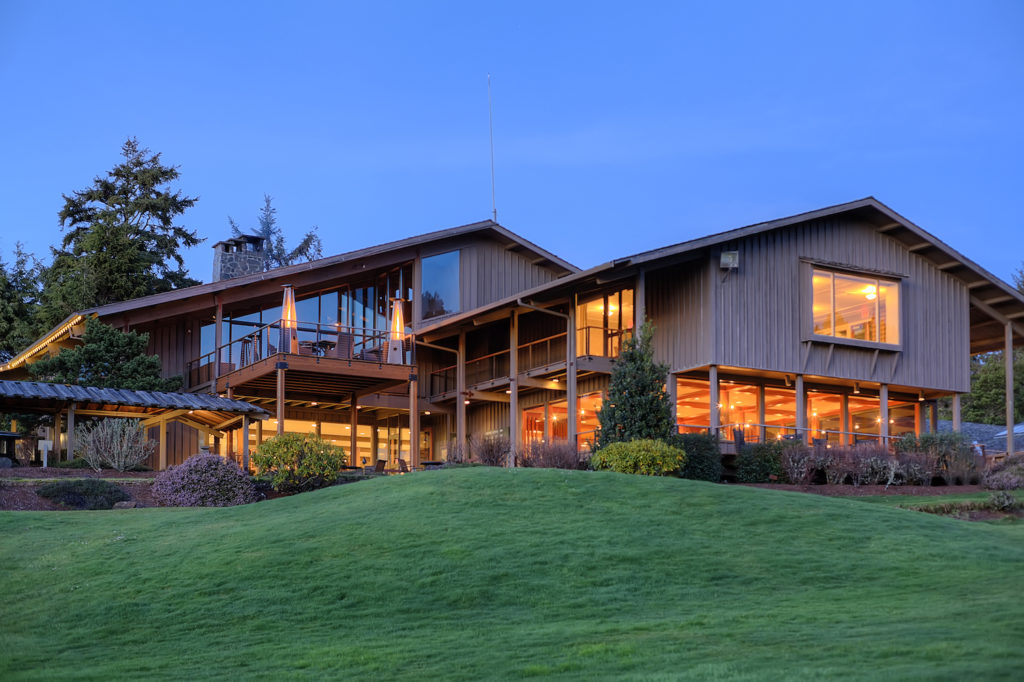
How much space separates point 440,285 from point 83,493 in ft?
49.9

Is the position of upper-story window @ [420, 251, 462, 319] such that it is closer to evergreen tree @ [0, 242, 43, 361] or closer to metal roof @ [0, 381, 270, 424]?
metal roof @ [0, 381, 270, 424]

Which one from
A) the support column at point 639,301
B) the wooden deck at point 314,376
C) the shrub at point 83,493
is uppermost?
the support column at point 639,301

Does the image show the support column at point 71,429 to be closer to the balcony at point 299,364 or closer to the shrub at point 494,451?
the balcony at point 299,364

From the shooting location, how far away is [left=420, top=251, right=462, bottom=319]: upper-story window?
32.2m

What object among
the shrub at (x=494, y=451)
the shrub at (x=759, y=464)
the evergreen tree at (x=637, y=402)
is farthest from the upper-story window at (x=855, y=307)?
the shrub at (x=494, y=451)

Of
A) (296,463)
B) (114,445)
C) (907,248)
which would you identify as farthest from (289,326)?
(907,248)

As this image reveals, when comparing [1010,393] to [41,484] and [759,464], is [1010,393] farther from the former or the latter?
[41,484]

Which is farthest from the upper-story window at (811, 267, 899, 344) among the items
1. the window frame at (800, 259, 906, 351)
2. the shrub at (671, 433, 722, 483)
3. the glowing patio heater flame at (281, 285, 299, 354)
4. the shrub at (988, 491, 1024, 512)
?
the glowing patio heater flame at (281, 285, 299, 354)

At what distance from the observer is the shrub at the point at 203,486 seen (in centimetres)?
1942

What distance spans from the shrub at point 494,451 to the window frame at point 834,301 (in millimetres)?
8615

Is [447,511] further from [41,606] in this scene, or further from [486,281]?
[486,281]

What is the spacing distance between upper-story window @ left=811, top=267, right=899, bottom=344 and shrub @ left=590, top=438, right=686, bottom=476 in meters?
9.58

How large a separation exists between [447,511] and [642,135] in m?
155

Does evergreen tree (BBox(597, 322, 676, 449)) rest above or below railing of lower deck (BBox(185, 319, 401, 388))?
below
